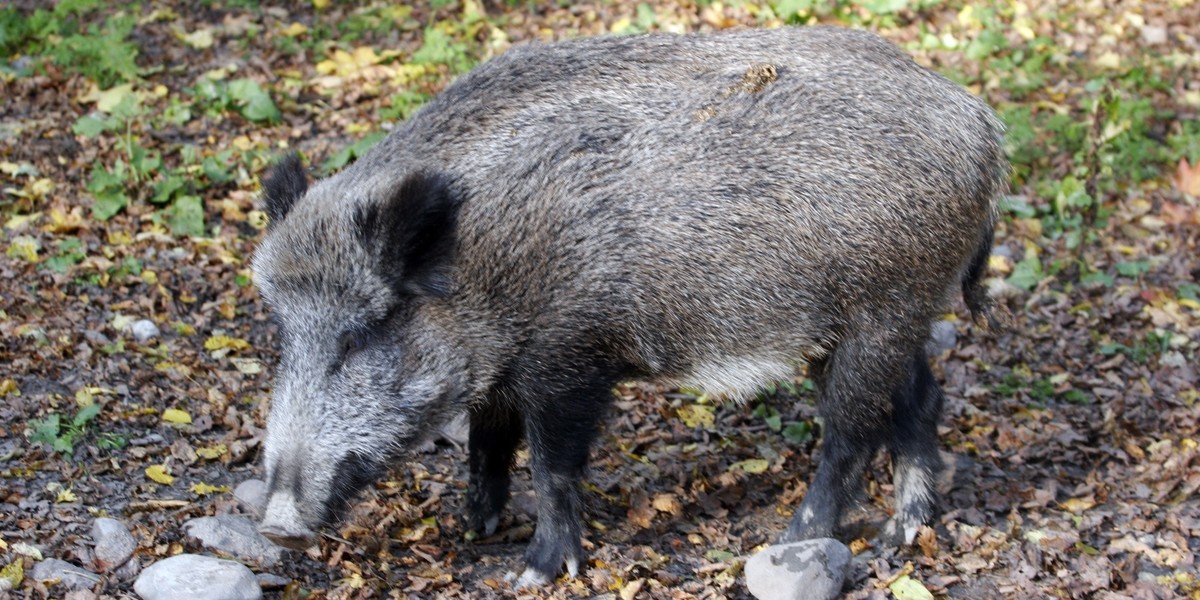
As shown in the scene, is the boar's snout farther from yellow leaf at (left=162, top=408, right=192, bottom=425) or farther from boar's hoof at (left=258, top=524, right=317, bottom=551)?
yellow leaf at (left=162, top=408, right=192, bottom=425)

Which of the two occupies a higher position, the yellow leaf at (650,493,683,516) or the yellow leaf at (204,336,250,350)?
the yellow leaf at (204,336,250,350)

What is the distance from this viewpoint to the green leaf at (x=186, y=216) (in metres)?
6.87

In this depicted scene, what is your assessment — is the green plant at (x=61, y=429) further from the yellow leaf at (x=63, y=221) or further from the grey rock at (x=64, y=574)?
the yellow leaf at (x=63, y=221)

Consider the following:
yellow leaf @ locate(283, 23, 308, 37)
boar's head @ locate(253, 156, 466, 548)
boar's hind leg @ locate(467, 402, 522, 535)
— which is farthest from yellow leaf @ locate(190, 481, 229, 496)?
yellow leaf @ locate(283, 23, 308, 37)

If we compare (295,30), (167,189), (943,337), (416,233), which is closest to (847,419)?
(416,233)

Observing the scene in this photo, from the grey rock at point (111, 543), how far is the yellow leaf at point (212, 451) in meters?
0.73

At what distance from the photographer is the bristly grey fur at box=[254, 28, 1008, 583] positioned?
434 centimetres

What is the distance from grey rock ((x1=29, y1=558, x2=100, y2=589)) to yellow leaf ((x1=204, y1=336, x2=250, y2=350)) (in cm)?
188

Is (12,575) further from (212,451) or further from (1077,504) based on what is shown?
(1077,504)

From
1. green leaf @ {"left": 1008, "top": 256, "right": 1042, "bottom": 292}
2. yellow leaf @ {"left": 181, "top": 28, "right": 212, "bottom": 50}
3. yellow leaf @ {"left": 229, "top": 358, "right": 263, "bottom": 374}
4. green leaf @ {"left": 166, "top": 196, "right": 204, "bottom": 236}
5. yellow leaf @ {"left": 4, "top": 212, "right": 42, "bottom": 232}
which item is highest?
yellow leaf @ {"left": 181, "top": 28, "right": 212, "bottom": 50}

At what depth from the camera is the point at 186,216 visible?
6.93 meters

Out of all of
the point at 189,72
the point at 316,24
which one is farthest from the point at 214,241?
the point at 316,24

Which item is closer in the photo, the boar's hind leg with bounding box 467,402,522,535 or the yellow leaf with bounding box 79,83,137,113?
the boar's hind leg with bounding box 467,402,522,535

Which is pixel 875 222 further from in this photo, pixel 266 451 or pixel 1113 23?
pixel 1113 23
